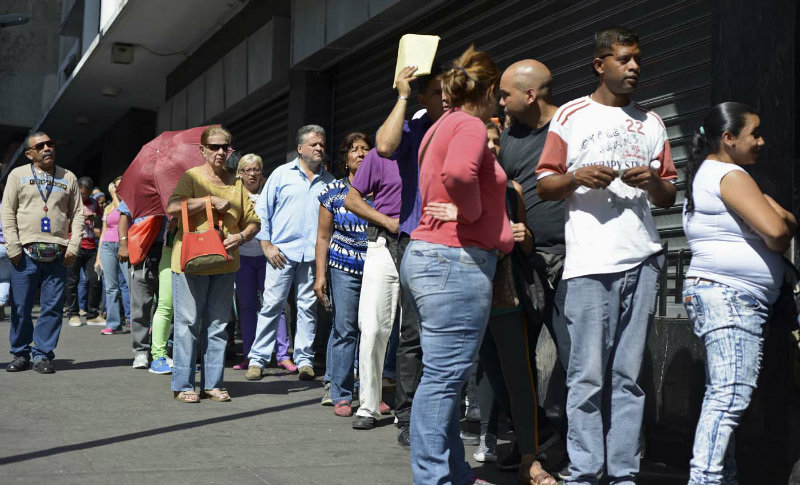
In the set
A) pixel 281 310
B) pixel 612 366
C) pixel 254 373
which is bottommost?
pixel 254 373

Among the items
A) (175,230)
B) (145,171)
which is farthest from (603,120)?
(145,171)

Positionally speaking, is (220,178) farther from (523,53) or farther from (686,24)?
(686,24)

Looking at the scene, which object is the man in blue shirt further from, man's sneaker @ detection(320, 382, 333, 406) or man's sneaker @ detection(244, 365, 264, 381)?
man's sneaker @ detection(320, 382, 333, 406)

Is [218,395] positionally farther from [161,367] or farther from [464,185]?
[464,185]

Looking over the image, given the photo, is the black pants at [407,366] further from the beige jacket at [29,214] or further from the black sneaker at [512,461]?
the beige jacket at [29,214]

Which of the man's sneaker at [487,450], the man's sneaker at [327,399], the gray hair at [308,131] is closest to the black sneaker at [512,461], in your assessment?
the man's sneaker at [487,450]

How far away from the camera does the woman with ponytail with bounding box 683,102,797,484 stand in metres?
4.24

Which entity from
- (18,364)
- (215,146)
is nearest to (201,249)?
(215,146)

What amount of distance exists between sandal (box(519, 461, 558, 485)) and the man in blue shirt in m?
4.05

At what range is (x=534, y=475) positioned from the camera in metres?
4.82

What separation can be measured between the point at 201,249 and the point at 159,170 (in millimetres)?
1895

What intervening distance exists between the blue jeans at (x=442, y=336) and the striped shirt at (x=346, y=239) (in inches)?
109

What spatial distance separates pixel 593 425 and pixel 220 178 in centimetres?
409

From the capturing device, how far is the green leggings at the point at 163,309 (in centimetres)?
872
